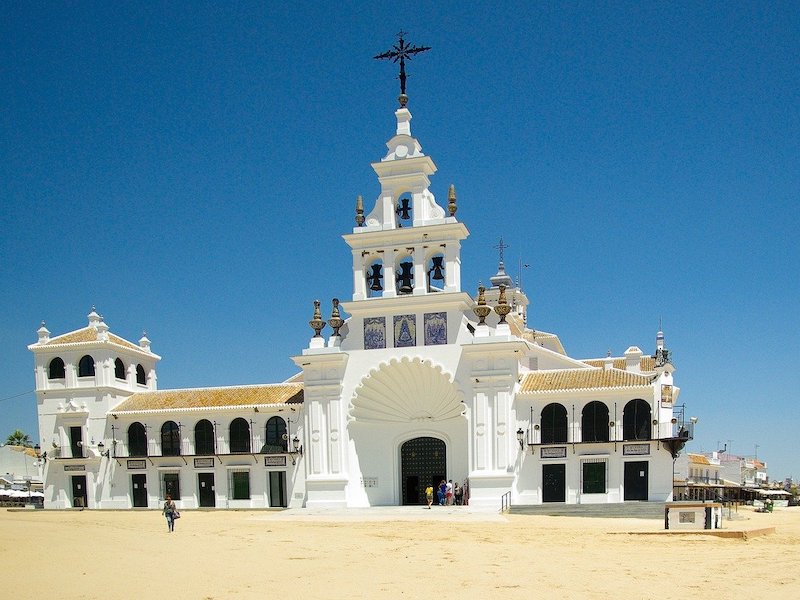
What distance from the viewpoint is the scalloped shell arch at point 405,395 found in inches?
1305

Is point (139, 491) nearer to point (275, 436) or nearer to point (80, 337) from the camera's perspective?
point (275, 436)

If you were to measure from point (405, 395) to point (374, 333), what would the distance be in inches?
110

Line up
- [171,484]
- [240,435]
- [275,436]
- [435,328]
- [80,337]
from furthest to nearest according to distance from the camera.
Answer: [80,337], [171,484], [240,435], [275,436], [435,328]

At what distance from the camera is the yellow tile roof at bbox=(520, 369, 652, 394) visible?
104ft

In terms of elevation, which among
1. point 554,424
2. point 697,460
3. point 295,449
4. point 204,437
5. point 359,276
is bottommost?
point 697,460

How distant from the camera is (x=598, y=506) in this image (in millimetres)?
29891

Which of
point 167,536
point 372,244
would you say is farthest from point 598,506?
point 167,536

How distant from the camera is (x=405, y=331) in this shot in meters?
33.2

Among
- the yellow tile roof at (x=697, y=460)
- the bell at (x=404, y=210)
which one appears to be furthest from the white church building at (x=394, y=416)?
the yellow tile roof at (x=697, y=460)

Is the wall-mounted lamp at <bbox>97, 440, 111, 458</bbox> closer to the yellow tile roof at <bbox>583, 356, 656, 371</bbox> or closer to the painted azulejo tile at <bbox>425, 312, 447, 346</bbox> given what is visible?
the painted azulejo tile at <bbox>425, 312, 447, 346</bbox>

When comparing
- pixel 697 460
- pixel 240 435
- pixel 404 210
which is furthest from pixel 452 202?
pixel 697 460

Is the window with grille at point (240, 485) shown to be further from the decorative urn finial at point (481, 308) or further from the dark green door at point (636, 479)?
the dark green door at point (636, 479)

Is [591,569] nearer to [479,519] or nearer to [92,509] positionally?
[479,519]

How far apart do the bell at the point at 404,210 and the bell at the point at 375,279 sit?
2214 mm
